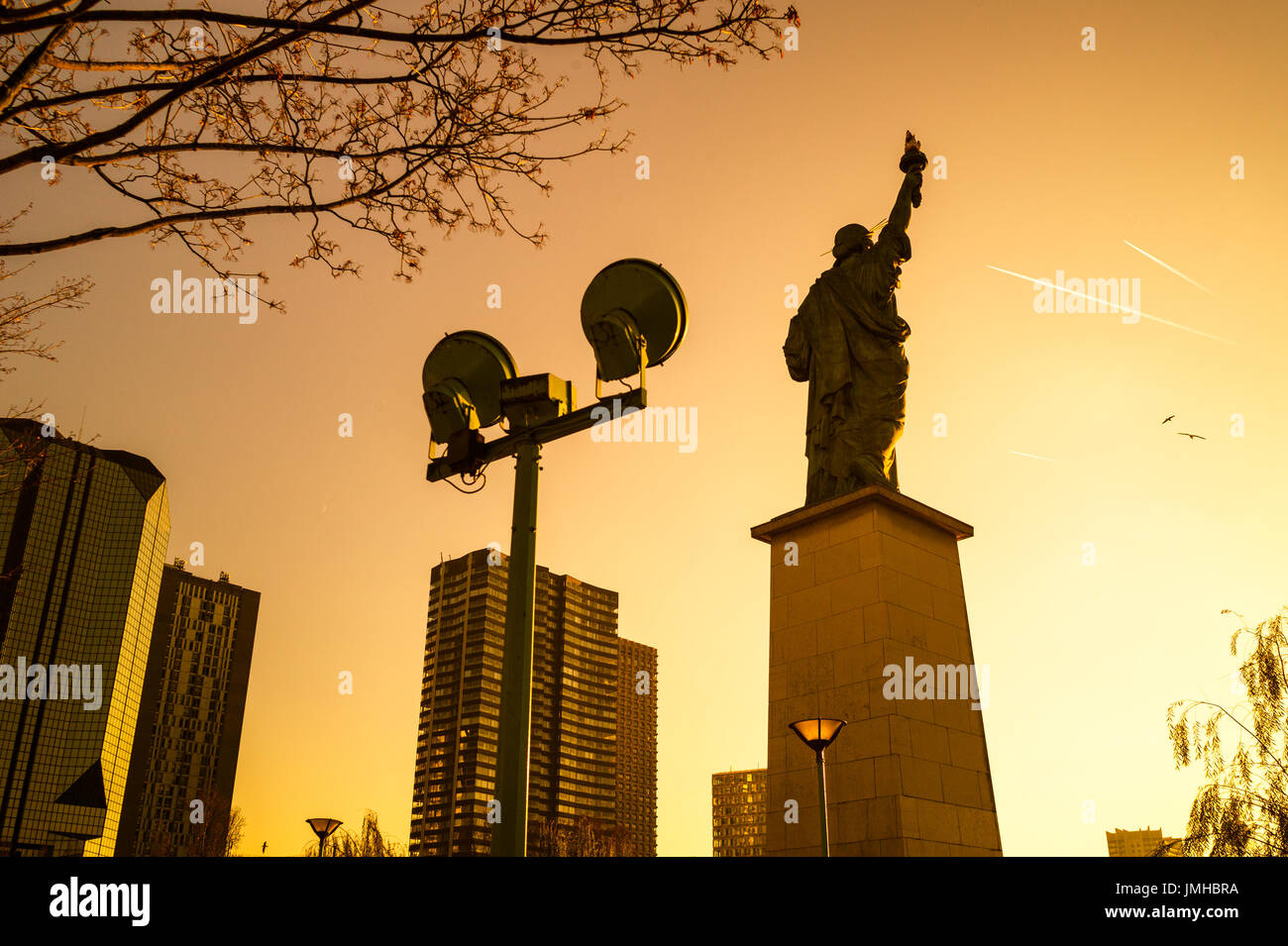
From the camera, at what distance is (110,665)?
129 m

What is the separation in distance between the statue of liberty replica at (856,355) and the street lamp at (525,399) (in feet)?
32.0

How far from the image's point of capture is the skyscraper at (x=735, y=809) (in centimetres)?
13375

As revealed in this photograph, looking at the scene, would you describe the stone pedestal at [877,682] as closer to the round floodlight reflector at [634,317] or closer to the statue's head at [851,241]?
the statue's head at [851,241]

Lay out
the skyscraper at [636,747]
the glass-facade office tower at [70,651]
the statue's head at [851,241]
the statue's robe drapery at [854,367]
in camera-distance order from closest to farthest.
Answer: the statue's robe drapery at [854,367]
the statue's head at [851,241]
the glass-facade office tower at [70,651]
the skyscraper at [636,747]

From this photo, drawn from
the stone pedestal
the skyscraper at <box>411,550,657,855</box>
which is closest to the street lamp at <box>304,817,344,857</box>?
the stone pedestal

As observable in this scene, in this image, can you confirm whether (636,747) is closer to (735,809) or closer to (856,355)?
(735,809)

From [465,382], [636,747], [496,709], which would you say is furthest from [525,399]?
[636,747]

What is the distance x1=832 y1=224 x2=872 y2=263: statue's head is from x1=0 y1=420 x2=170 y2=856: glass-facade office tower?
12242cm

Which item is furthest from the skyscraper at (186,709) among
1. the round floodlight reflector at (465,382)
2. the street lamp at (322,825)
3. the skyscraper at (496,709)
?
the round floodlight reflector at (465,382)

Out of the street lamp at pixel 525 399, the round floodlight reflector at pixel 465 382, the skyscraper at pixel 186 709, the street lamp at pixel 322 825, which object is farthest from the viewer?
the skyscraper at pixel 186 709

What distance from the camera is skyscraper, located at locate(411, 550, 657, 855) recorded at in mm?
→ 116625
